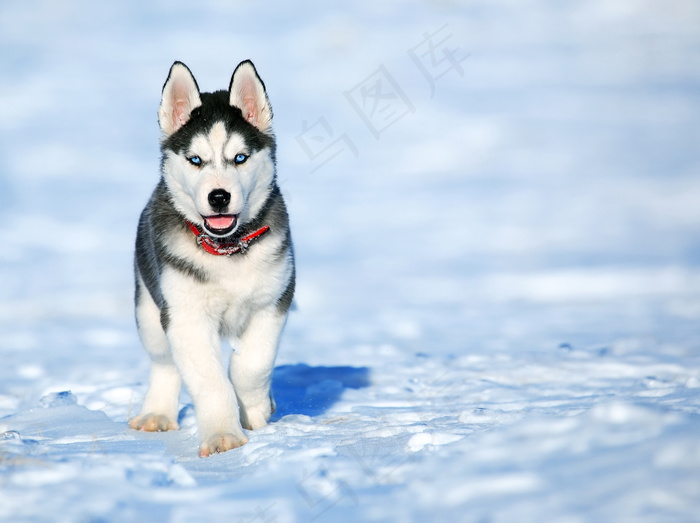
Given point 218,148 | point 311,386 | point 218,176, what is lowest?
point 311,386

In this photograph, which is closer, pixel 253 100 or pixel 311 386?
pixel 253 100

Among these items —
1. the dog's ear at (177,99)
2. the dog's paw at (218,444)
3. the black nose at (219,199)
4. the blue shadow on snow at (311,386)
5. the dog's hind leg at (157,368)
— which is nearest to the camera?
the dog's paw at (218,444)

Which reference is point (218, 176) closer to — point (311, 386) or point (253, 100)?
point (253, 100)

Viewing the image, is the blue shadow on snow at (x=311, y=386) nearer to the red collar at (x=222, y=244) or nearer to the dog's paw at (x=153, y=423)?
the dog's paw at (x=153, y=423)

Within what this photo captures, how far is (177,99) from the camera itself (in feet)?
15.6

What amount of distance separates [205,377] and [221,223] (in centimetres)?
79

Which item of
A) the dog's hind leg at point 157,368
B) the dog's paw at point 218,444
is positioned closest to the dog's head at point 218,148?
the dog's hind leg at point 157,368

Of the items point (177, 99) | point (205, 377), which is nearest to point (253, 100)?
point (177, 99)

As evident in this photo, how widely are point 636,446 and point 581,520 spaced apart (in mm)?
470

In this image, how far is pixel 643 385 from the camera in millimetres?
5922

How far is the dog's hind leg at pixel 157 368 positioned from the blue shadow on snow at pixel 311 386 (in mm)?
630

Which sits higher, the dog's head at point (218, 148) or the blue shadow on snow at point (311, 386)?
the dog's head at point (218, 148)

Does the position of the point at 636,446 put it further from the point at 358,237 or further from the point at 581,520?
the point at 358,237

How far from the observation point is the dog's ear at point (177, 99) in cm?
466
